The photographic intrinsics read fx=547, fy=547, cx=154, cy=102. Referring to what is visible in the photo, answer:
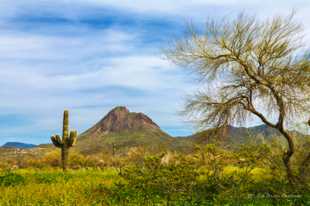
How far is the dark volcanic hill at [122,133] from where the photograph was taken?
9846 cm

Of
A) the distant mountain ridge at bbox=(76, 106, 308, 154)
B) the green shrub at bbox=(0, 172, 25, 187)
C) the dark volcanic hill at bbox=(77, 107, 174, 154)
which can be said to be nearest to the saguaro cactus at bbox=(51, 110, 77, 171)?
the distant mountain ridge at bbox=(76, 106, 308, 154)

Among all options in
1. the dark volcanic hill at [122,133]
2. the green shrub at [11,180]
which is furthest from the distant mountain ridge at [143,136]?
the green shrub at [11,180]

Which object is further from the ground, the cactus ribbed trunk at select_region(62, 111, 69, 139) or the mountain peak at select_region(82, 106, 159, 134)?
the mountain peak at select_region(82, 106, 159, 134)

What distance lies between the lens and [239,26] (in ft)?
68.5

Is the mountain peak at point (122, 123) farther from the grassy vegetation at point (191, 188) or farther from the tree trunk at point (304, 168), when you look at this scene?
the grassy vegetation at point (191, 188)

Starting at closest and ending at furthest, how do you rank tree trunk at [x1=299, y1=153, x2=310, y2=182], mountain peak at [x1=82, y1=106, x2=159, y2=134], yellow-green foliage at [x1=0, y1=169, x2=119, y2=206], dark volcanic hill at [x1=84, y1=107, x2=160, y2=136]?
yellow-green foliage at [x1=0, y1=169, x2=119, y2=206] → tree trunk at [x1=299, y1=153, x2=310, y2=182] → dark volcanic hill at [x1=84, y1=107, x2=160, y2=136] → mountain peak at [x1=82, y1=106, x2=159, y2=134]

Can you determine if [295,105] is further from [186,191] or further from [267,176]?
[186,191]

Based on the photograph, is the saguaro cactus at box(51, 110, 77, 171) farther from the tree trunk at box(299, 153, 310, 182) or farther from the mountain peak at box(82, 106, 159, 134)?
the mountain peak at box(82, 106, 159, 134)

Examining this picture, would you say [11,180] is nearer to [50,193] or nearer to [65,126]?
[50,193]

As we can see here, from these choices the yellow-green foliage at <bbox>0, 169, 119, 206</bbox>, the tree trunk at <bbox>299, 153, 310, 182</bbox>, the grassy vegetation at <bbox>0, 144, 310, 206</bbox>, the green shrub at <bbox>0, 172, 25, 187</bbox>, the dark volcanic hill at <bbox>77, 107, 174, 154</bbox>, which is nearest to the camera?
the yellow-green foliage at <bbox>0, 169, 119, 206</bbox>

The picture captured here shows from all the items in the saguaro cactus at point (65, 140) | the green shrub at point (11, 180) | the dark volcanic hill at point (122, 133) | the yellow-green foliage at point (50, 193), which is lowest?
the yellow-green foliage at point (50, 193)

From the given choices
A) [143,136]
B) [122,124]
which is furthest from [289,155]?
[122,124]

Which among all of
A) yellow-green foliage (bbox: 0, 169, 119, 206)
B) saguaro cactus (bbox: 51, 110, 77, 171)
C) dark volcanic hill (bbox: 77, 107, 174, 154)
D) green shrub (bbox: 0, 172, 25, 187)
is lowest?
yellow-green foliage (bbox: 0, 169, 119, 206)

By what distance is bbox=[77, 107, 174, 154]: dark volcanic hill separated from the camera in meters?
98.5
